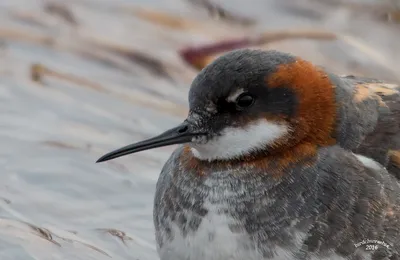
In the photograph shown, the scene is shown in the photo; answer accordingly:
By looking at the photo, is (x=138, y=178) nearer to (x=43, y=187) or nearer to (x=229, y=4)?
(x=43, y=187)

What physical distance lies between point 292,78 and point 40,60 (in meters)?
3.20

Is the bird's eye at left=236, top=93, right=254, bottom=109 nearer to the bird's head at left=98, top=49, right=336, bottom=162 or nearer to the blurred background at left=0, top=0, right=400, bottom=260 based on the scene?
the bird's head at left=98, top=49, right=336, bottom=162

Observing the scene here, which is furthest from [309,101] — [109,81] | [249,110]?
[109,81]

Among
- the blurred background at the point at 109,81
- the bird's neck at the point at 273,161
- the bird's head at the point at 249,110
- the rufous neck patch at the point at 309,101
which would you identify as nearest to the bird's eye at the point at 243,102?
the bird's head at the point at 249,110

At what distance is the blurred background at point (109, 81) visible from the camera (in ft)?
20.5

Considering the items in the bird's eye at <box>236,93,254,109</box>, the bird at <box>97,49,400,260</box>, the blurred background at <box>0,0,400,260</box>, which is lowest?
the blurred background at <box>0,0,400,260</box>

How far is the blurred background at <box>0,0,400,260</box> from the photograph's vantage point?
6234 millimetres

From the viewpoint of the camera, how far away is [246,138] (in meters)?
5.39

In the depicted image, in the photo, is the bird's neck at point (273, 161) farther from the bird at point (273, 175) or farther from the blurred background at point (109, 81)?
the blurred background at point (109, 81)

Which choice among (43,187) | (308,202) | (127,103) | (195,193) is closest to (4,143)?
(43,187)

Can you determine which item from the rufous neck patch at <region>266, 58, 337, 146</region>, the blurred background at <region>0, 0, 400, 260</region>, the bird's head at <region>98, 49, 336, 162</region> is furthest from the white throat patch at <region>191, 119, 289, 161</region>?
the blurred background at <region>0, 0, 400, 260</region>

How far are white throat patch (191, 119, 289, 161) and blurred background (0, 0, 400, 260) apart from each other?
1005 mm

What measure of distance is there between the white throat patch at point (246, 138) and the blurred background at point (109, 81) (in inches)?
39.5

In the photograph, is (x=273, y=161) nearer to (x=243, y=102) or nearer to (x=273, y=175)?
(x=273, y=175)
